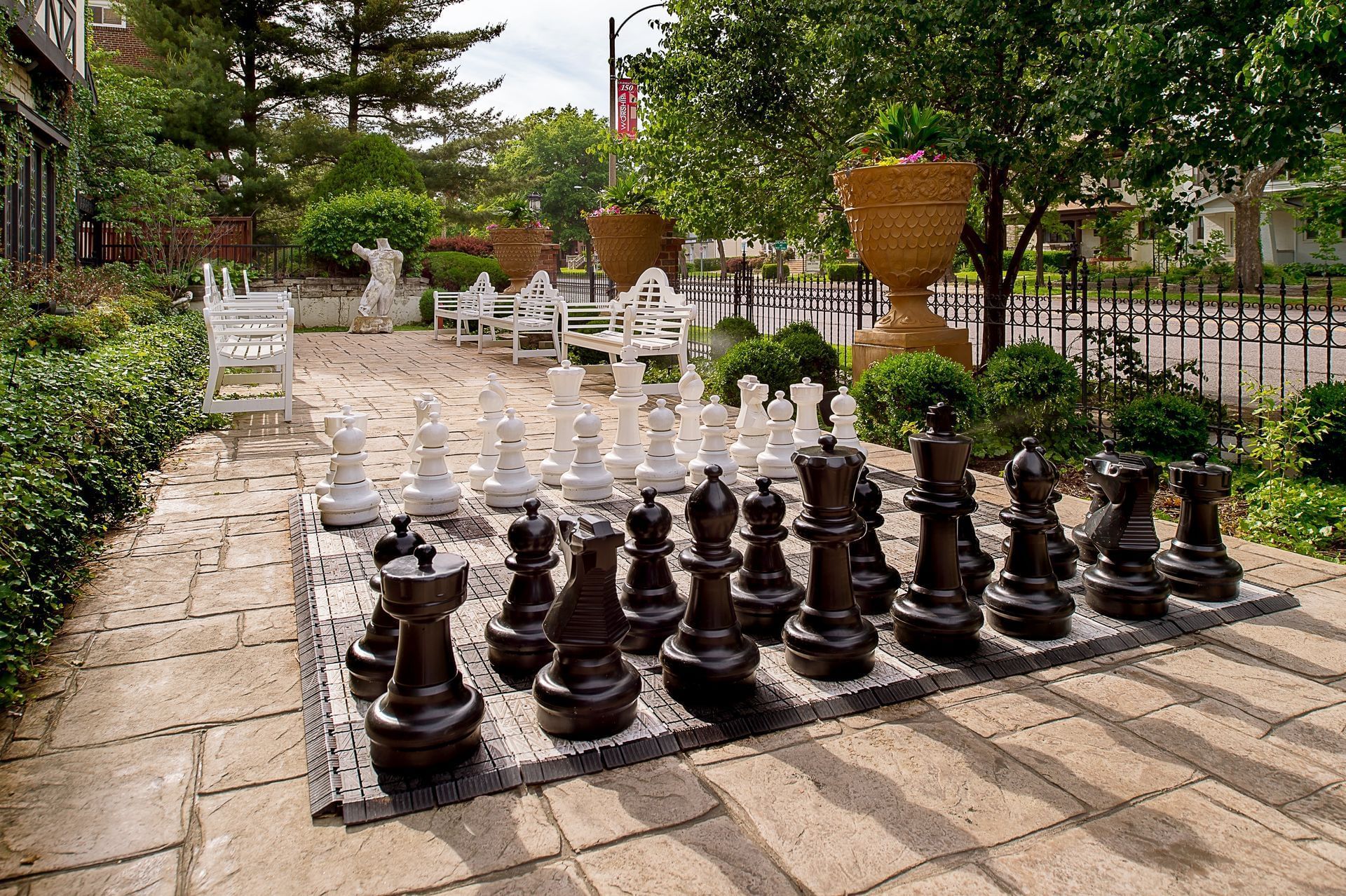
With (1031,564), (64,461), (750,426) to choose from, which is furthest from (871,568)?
(64,461)

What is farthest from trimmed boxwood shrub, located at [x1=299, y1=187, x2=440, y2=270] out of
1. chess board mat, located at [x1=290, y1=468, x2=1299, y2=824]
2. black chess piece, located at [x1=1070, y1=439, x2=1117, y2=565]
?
black chess piece, located at [x1=1070, y1=439, x2=1117, y2=565]

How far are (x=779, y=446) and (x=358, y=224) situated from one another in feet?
54.4

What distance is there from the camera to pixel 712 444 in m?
4.57

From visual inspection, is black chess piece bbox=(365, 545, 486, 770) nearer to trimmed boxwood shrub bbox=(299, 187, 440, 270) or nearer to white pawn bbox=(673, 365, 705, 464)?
white pawn bbox=(673, 365, 705, 464)

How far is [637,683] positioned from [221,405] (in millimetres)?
5394

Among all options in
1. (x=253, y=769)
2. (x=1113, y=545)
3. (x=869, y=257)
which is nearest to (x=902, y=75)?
(x=869, y=257)

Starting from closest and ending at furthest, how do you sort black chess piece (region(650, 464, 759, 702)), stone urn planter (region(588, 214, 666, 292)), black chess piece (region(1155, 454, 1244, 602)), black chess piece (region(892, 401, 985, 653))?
1. black chess piece (region(650, 464, 759, 702))
2. black chess piece (region(892, 401, 985, 653))
3. black chess piece (region(1155, 454, 1244, 602))
4. stone urn planter (region(588, 214, 666, 292))

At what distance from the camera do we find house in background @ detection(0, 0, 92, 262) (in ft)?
32.3

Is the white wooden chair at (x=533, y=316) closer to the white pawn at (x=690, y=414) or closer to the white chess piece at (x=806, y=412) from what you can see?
the white pawn at (x=690, y=414)

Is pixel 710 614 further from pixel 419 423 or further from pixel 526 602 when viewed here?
pixel 419 423

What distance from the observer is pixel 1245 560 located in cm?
335

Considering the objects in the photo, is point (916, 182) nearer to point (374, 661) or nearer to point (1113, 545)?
point (1113, 545)

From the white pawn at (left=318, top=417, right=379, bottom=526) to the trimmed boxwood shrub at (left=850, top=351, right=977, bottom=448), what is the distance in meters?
3.03

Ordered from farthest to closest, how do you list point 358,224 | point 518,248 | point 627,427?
point 358,224 < point 518,248 < point 627,427
